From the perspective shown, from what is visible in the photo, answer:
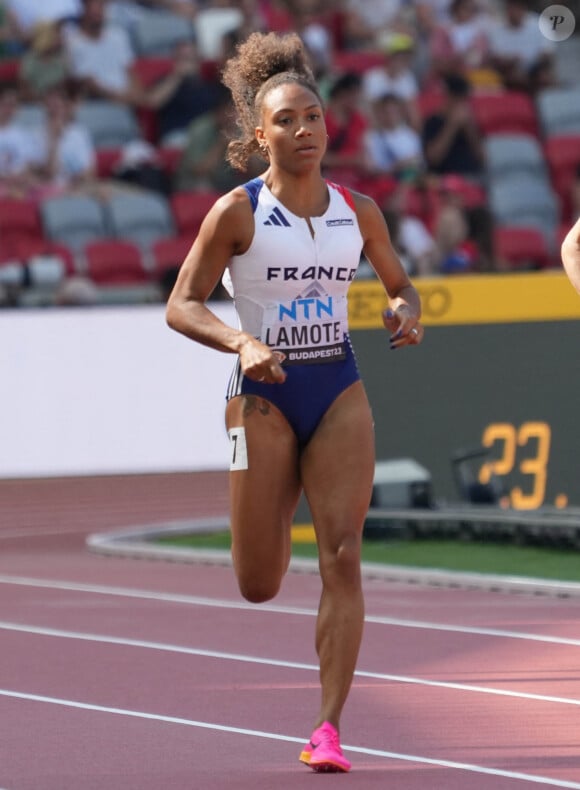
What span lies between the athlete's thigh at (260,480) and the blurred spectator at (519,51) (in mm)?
16773

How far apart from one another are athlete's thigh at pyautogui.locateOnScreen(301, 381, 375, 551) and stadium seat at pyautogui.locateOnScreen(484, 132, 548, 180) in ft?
50.2

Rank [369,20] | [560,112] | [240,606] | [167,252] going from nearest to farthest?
[240,606]
[167,252]
[560,112]
[369,20]

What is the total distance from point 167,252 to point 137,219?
0.79 metres

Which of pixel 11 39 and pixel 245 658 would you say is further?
pixel 11 39

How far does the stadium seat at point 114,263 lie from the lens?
1795 centimetres

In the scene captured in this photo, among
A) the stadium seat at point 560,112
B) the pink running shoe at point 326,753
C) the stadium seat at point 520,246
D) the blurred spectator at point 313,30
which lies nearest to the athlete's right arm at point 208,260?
the pink running shoe at point 326,753

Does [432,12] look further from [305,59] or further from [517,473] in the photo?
[305,59]

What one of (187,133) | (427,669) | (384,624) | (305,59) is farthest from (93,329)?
(305,59)

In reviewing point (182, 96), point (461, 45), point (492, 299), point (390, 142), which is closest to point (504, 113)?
point (461, 45)

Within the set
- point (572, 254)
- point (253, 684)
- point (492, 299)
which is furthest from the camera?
point (492, 299)

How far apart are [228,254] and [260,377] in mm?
612

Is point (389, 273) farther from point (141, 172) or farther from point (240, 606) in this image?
point (141, 172)

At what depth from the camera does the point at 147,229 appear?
18.9 meters

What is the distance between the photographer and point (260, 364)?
527 centimetres
